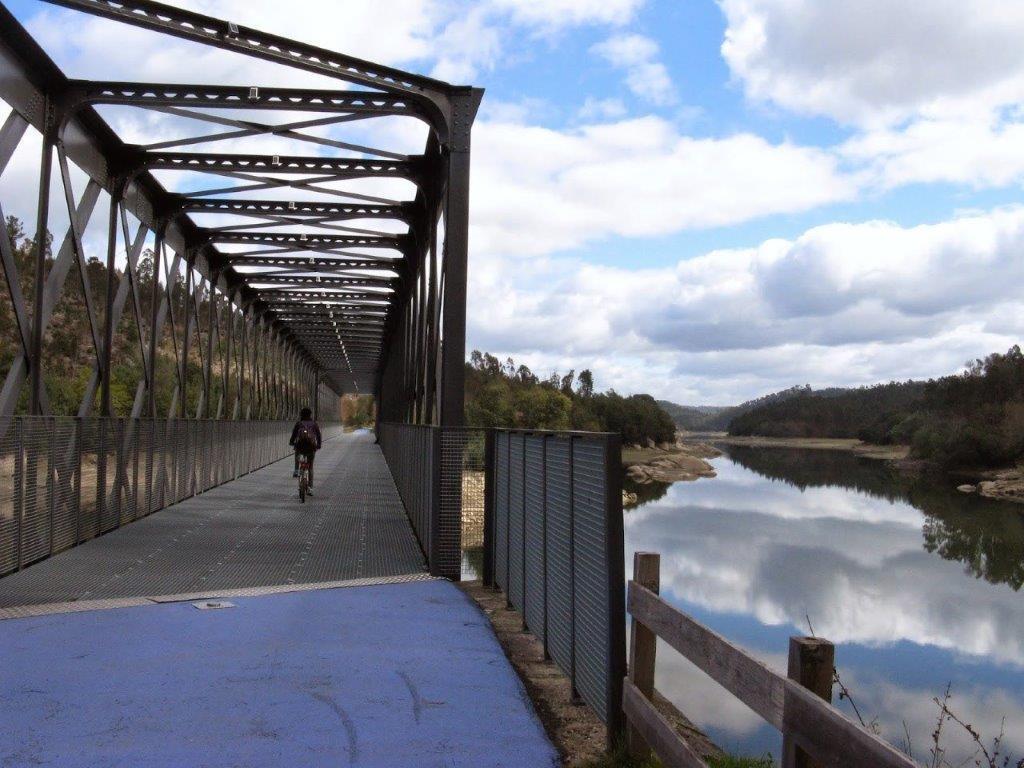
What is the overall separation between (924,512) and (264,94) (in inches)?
1509

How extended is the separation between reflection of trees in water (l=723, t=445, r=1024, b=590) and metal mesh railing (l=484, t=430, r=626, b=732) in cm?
2310

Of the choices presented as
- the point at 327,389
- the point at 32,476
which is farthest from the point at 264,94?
the point at 327,389

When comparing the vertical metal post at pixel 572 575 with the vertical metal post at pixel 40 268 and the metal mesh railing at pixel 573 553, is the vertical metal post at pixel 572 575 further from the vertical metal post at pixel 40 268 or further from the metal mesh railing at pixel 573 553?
the vertical metal post at pixel 40 268

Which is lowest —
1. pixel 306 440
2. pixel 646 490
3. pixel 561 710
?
pixel 646 490

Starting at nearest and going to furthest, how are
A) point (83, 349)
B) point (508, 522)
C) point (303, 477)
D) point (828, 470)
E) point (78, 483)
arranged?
1. point (508, 522)
2. point (78, 483)
3. point (303, 477)
4. point (83, 349)
5. point (828, 470)

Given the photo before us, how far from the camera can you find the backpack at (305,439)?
48.7 feet

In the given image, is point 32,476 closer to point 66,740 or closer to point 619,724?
point 66,740

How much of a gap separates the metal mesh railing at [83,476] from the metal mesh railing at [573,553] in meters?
3.83

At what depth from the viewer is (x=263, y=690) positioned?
4566mm

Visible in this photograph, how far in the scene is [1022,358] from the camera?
70.5m

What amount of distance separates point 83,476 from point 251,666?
17.2ft

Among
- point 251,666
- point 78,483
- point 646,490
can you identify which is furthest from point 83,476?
point 646,490

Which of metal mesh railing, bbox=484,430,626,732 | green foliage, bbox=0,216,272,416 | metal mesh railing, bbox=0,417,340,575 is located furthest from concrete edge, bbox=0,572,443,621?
green foliage, bbox=0,216,272,416

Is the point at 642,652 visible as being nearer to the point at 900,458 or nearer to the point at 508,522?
the point at 508,522
